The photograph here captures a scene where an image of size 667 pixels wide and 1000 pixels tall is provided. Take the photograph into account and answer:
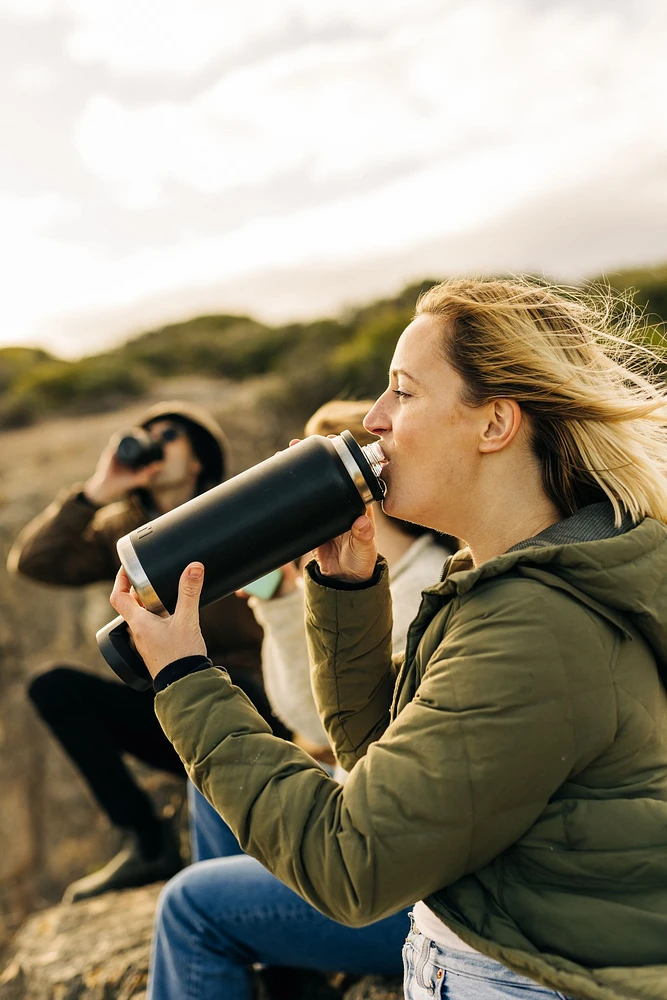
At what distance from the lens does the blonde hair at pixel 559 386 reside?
5.10ft

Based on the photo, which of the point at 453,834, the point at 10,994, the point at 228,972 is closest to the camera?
the point at 453,834

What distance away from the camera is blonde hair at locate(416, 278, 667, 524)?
61.2 inches

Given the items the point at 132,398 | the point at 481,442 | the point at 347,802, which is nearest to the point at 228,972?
the point at 347,802

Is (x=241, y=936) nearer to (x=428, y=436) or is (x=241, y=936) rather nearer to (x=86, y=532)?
(x=428, y=436)

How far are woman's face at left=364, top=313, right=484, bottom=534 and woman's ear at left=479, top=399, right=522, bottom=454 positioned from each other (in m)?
0.01

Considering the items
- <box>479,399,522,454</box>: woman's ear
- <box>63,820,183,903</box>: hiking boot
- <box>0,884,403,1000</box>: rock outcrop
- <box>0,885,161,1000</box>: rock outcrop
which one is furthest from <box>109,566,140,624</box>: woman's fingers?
<box>63,820,183,903</box>: hiking boot

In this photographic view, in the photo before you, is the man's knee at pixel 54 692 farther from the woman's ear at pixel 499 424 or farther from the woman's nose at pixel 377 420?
the woman's ear at pixel 499 424

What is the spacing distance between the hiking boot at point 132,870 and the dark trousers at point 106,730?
0.39 feet

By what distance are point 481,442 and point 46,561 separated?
3157 millimetres

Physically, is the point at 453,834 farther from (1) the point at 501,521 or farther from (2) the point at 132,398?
(2) the point at 132,398

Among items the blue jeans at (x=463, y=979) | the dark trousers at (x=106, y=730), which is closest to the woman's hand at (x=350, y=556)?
the blue jeans at (x=463, y=979)

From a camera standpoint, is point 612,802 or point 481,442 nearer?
point 612,802

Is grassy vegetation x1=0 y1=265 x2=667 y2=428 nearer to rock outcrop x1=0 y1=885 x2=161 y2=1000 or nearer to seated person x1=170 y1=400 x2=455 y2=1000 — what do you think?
rock outcrop x1=0 y1=885 x2=161 y2=1000

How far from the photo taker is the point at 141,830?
353cm
